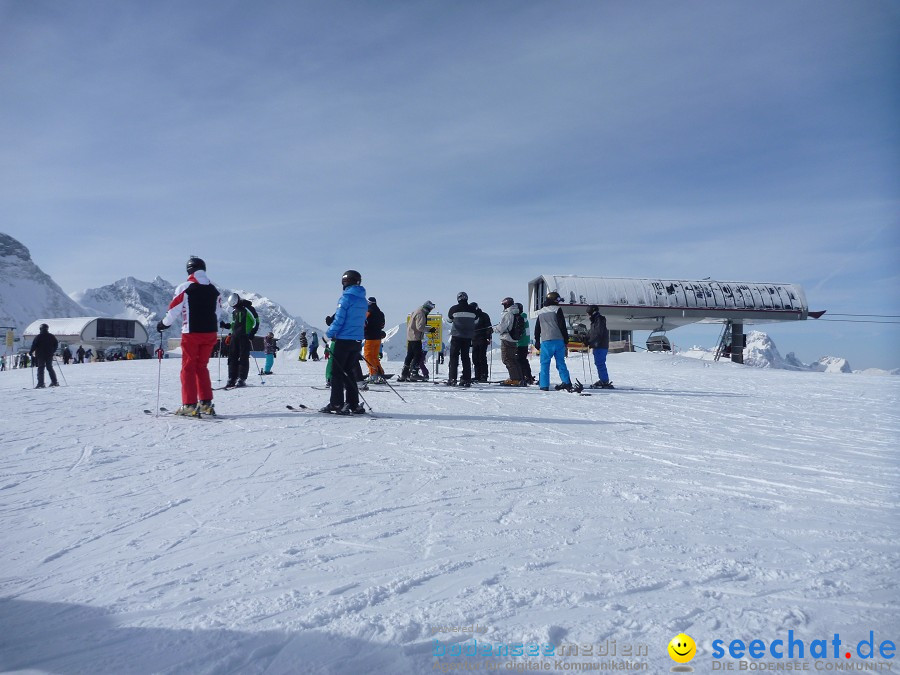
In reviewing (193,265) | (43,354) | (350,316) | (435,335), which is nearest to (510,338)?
(435,335)

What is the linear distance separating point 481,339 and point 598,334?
2468 mm

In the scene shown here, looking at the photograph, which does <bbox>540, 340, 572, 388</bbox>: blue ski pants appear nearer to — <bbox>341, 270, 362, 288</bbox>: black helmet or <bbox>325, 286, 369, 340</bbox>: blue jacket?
<bbox>325, 286, 369, 340</bbox>: blue jacket

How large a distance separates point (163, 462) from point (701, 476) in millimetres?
3969

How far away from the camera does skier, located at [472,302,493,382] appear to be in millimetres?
11031

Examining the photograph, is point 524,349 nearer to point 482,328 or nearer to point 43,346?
point 482,328

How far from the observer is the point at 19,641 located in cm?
174

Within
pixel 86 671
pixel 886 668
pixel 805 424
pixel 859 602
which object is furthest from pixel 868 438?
pixel 86 671

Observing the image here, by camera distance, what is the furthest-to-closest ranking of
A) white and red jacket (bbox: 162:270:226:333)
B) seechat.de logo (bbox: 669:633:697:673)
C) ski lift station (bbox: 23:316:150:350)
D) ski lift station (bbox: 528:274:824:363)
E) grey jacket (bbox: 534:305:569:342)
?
ski lift station (bbox: 23:316:150:350) → ski lift station (bbox: 528:274:824:363) → grey jacket (bbox: 534:305:569:342) → white and red jacket (bbox: 162:270:226:333) → seechat.de logo (bbox: 669:633:697:673)

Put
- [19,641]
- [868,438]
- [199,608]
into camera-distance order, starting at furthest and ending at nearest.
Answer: [868,438]
[199,608]
[19,641]

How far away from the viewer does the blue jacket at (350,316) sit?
6.76 m

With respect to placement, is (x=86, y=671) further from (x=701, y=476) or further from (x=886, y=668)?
(x=701, y=476)

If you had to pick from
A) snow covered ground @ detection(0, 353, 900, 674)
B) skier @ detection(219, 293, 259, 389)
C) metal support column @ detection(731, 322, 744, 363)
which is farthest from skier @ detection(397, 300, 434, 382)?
metal support column @ detection(731, 322, 744, 363)

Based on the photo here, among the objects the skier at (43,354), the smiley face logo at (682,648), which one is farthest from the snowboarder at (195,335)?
the skier at (43,354)

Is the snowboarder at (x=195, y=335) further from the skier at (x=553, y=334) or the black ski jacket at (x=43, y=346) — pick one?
the black ski jacket at (x=43, y=346)
